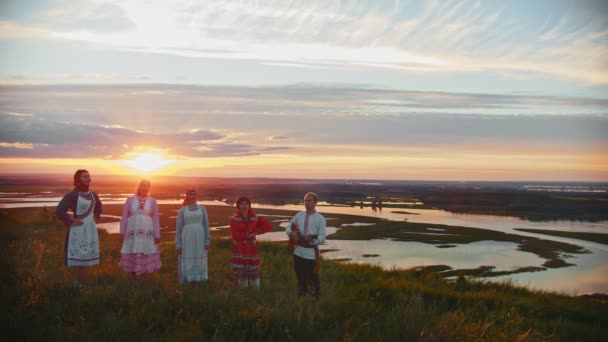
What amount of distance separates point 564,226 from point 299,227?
143 ft

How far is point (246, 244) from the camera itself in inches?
404

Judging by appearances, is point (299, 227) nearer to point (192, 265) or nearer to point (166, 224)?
point (192, 265)

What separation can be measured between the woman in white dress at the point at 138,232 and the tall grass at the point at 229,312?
1.03ft

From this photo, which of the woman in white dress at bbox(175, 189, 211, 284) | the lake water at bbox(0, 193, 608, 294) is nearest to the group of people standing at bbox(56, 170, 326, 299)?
the woman in white dress at bbox(175, 189, 211, 284)

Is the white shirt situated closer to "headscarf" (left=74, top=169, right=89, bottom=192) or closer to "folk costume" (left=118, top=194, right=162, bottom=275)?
"folk costume" (left=118, top=194, right=162, bottom=275)

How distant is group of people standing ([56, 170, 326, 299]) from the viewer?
9.61 metres

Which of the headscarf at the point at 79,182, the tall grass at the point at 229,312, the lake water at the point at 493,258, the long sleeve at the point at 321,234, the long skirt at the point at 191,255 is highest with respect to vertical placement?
the headscarf at the point at 79,182

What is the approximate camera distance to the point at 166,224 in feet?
129

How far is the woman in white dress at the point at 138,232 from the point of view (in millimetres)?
10797

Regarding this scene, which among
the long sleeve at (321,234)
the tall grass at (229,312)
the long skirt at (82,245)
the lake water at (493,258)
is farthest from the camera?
the lake water at (493,258)

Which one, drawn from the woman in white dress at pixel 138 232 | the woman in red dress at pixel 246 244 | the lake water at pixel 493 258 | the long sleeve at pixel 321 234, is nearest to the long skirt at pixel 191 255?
the woman in white dress at pixel 138 232

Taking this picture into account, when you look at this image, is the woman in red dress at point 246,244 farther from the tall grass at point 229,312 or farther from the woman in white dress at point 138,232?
the woman in white dress at point 138,232

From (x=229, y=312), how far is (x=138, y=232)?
355 cm

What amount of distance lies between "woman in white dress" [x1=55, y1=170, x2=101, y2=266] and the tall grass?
475mm
